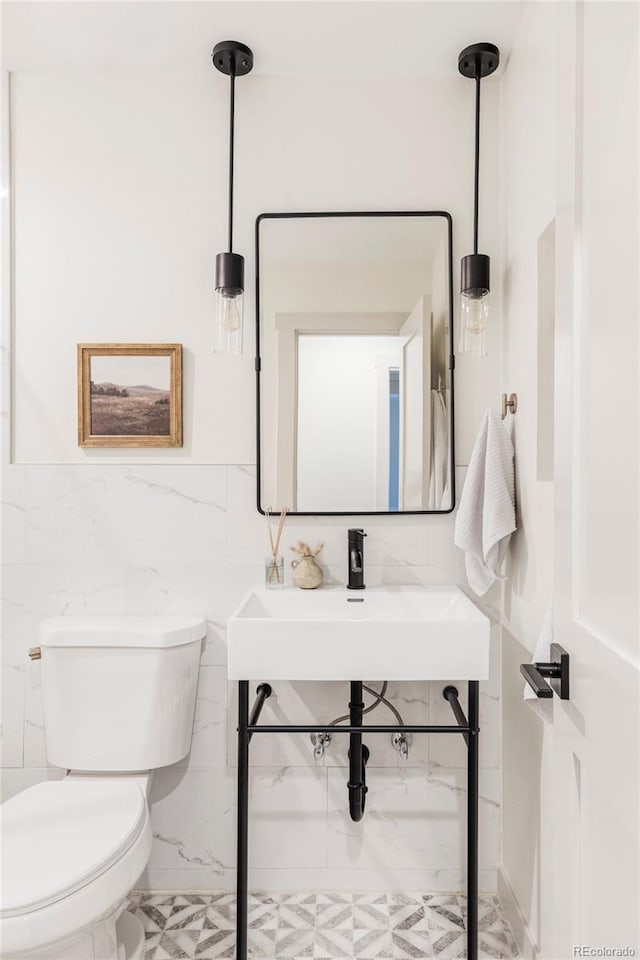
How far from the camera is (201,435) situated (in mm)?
1906

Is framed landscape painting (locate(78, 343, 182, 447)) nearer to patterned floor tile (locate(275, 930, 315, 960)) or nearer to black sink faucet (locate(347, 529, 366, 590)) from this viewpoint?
black sink faucet (locate(347, 529, 366, 590))

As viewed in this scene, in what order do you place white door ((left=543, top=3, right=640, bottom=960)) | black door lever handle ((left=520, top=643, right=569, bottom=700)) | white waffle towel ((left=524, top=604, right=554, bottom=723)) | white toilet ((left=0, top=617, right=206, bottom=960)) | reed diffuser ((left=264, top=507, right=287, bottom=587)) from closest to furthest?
white door ((left=543, top=3, right=640, bottom=960)) < black door lever handle ((left=520, top=643, right=569, bottom=700)) < white waffle towel ((left=524, top=604, right=554, bottom=723)) < white toilet ((left=0, top=617, right=206, bottom=960)) < reed diffuser ((left=264, top=507, right=287, bottom=587))

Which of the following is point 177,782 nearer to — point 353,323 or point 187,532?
point 187,532

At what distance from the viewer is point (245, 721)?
1.56 meters

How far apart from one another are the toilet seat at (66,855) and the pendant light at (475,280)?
144cm

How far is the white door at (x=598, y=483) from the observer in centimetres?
70

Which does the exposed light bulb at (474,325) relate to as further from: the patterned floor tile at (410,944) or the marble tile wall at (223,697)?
the patterned floor tile at (410,944)

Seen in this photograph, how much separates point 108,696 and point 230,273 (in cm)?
119

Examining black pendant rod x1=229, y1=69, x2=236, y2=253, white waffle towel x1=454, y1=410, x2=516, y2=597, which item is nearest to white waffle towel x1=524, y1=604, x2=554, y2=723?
white waffle towel x1=454, y1=410, x2=516, y2=597

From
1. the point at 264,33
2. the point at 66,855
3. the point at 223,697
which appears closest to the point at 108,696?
the point at 223,697

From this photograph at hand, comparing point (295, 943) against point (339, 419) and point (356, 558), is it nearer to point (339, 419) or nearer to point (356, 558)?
point (356, 558)

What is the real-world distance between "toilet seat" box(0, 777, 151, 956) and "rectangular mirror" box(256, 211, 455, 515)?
2.81ft

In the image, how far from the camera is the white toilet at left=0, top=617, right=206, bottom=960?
1.31 meters

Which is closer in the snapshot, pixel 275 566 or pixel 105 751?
pixel 105 751
